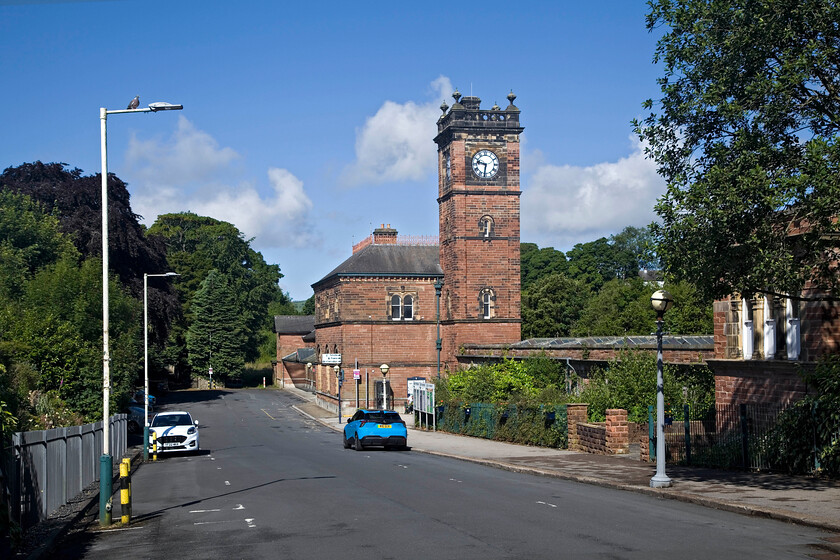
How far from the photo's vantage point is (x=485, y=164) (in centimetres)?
6291

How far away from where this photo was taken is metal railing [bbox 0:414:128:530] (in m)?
13.1

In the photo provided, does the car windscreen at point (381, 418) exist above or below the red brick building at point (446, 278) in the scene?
below

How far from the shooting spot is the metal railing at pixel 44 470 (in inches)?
515

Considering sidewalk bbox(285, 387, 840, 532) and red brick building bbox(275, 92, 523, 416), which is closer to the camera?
sidewalk bbox(285, 387, 840, 532)

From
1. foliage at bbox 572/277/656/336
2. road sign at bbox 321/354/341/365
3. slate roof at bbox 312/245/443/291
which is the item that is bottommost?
road sign at bbox 321/354/341/365

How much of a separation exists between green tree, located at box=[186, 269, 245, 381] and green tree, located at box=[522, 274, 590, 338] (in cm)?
2977

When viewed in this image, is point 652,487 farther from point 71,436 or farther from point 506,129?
point 506,129

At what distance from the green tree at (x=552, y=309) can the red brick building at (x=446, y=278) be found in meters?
18.0

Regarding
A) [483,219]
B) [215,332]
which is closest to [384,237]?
[483,219]

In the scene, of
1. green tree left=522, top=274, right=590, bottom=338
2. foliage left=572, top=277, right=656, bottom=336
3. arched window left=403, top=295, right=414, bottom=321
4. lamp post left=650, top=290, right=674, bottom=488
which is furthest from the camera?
green tree left=522, top=274, right=590, bottom=338

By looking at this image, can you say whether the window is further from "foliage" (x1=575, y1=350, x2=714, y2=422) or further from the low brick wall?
the low brick wall

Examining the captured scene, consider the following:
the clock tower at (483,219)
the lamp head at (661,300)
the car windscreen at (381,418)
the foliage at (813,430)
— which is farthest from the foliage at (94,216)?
the foliage at (813,430)

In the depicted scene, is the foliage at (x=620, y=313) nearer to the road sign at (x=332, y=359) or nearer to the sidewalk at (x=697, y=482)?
the road sign at (x=332, y=359)

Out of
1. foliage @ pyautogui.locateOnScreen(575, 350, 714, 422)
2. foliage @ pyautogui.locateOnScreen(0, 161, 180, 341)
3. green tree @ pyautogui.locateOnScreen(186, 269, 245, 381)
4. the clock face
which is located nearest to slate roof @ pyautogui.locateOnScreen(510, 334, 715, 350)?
foliage @ pyautogui.locateOnScreen(575, 350, 714, 422)
